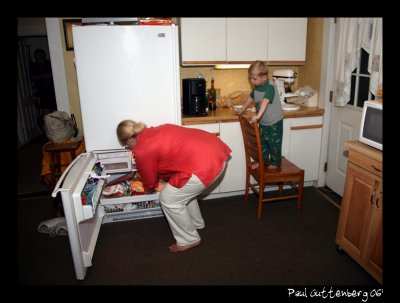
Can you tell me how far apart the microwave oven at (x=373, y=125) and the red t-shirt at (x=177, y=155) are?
945 mm

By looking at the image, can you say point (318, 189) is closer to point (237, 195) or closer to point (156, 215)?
point (237, 195)

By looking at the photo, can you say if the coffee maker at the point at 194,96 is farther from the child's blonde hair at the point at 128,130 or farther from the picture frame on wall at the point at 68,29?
the picture frame on wall at the point at 68,29

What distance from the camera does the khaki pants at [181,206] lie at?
2.26 meters

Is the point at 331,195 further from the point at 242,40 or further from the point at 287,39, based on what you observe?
the point at 242,40

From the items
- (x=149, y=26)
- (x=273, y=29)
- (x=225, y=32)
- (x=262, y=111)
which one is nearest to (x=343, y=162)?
(x=262, y=111)

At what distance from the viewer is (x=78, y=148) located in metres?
3.12

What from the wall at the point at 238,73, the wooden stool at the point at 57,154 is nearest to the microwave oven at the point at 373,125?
the wall at the point at 238,73

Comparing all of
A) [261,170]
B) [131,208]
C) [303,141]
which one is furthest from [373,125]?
[131,208]

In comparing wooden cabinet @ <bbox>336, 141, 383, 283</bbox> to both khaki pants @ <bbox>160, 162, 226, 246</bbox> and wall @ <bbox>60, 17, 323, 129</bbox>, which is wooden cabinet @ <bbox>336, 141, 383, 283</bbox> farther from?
wall @ <bbox>60, 17, 323, 129</bbox>

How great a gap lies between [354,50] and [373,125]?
1.14 m

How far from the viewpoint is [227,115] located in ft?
10.0

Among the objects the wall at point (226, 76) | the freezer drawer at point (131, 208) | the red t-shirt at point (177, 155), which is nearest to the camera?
the red t-shirt at point (177, 155)

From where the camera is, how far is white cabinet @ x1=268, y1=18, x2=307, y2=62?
3104 mm

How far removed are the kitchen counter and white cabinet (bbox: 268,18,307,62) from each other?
550 millimetres
